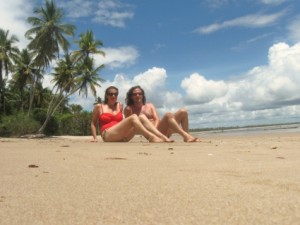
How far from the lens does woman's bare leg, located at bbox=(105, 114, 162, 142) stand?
5.61 metres

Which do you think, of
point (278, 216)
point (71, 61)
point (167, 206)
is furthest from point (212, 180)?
point (71, 61)

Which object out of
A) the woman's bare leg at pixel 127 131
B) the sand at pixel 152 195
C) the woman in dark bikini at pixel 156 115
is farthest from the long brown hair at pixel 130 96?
the sand at pixel 152 195

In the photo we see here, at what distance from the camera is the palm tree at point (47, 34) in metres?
28.7

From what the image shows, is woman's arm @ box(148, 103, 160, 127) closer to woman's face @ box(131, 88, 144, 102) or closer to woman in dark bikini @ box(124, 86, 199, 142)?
woman in dark bikini @ box(124, 86, 199, 142)

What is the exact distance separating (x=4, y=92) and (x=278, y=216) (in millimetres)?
37502

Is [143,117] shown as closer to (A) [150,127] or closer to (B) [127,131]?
(A) [150,127]

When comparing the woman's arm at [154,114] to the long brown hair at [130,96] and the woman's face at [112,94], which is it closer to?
the long brown hair at [130,96]

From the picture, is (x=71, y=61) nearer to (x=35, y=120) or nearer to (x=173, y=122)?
(x=35, y=120)

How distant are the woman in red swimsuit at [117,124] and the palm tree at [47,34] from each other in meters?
23.8

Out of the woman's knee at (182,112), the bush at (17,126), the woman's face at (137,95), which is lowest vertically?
the woman's knee at (182,112)

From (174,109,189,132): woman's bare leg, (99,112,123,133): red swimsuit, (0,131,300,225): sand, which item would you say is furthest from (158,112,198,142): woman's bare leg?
(0,131,300,225): sand

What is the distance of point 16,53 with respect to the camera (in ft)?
109

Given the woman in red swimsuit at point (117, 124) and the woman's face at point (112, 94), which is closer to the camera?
the woman in red swimsuit at point (117, 124)

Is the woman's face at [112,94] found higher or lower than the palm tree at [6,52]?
lower
